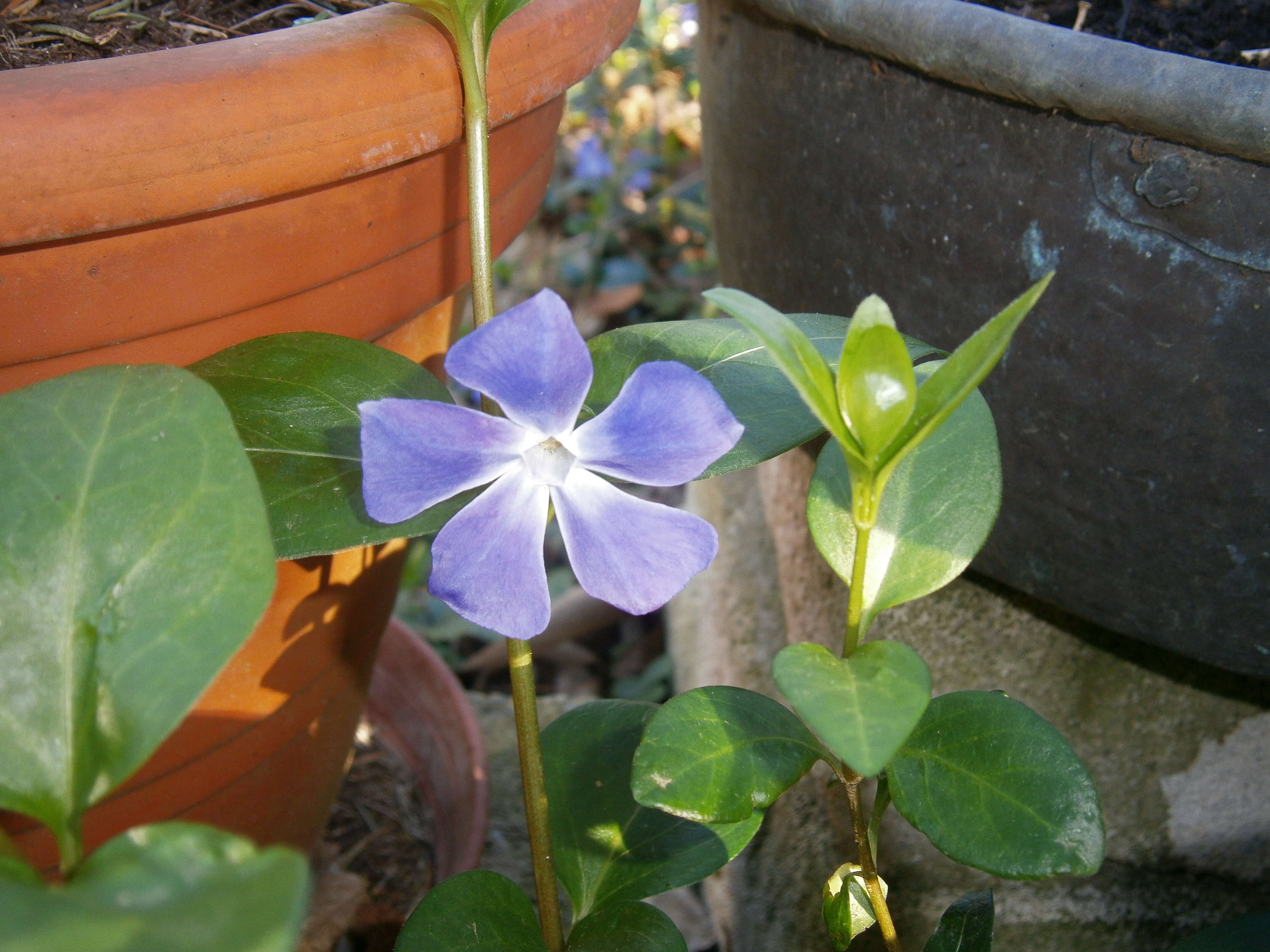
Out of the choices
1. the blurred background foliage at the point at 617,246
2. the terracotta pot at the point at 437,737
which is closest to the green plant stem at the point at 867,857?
the terracotta pot at the point at 437,737

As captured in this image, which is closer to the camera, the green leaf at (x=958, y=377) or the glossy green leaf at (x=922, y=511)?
the green leaf at (x=958, y=377)

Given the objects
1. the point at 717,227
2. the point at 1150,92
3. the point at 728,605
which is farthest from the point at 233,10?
the point at 728,605

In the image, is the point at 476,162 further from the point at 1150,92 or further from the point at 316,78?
the point at 1150,92

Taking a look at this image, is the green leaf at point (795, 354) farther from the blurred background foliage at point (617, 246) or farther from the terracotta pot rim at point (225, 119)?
the blurred background foliage at point (617, 246)

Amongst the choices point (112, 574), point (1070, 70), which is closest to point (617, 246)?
point (1070, 70)

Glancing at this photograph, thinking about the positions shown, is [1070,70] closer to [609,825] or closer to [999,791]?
[999,791]
